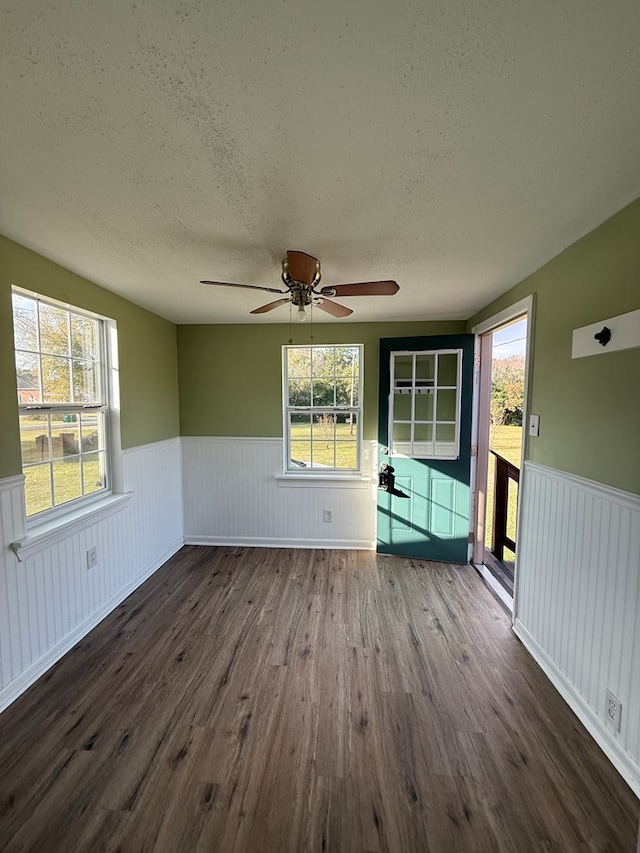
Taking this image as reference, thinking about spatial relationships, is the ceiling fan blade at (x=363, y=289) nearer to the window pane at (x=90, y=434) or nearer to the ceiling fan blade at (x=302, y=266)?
the ceiling fan blade at (x=302, y=266)

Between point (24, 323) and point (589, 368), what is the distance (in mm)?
3122

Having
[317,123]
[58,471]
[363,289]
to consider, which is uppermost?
[317,123]

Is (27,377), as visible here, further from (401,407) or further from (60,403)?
(401,407)

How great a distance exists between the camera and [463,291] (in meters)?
2.54

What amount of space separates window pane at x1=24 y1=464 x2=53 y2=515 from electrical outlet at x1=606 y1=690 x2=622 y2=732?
314 cm

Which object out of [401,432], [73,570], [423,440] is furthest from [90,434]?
[423,440]

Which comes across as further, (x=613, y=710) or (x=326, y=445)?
(x=326, y=445)

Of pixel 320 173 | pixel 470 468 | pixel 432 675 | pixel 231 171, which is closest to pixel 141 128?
pixel 231 171

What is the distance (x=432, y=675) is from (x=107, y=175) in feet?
9.36

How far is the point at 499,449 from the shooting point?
3.64 metres

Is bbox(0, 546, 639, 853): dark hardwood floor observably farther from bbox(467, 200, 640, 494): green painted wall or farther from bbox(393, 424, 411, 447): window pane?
bbox(393, 424, 411, 447): window pane

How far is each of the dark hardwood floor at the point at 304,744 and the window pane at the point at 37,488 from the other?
948 millimetres

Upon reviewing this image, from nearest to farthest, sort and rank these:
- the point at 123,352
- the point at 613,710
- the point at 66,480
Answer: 1. the point at 613,710
2. the point at 66,480
3. the point at 123,352

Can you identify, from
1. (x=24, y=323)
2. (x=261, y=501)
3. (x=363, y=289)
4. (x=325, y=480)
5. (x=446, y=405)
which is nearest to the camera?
(x=363, y=289)
